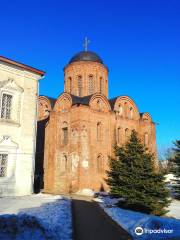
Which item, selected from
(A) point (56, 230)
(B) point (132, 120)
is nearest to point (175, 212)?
(A) point (56, 230)

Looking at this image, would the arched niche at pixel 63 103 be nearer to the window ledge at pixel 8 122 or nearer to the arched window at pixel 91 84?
the arched window at pixel 91 84

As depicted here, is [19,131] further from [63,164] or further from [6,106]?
[63,164]

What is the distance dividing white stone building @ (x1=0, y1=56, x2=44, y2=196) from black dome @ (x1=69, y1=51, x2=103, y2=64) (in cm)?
1493

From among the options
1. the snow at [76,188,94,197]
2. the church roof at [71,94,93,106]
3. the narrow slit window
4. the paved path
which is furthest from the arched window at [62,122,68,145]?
the paved path

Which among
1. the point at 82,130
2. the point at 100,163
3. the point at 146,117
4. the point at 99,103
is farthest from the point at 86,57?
the point at 100,163

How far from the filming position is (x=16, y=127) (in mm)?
17500

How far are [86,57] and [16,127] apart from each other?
17942 mm

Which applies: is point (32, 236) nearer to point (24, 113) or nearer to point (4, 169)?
point (4, 169)

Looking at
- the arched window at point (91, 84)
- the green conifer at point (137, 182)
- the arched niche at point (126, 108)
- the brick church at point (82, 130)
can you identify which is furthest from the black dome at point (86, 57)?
the green conifer at point (137, 182)

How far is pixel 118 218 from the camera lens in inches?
446

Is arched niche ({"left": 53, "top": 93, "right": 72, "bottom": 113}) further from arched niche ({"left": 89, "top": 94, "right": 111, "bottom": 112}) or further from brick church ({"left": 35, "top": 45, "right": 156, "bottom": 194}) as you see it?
arched niche ({"left": 89, "top": 94, "right": 111, "bottom": 112})

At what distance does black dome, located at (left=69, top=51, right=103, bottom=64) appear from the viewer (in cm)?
3291

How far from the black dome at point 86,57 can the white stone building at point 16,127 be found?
14929 mm

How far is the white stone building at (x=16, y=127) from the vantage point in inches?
662
